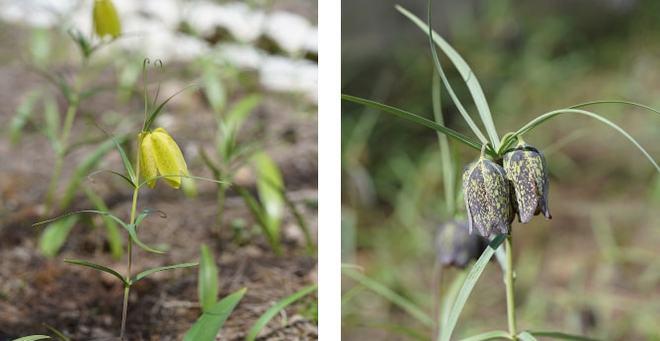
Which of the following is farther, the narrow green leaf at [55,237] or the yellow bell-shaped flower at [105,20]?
the narrow green leaf at [55,237]

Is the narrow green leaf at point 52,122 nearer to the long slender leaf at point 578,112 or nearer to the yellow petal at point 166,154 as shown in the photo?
the yellow petal at point 166,154

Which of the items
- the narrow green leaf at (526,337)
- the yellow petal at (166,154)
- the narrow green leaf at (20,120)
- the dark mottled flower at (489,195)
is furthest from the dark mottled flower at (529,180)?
the narrow green leaf at (20,120)

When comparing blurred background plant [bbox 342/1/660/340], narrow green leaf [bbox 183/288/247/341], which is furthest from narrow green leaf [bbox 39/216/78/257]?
blurred background plant [bbox 342/1/660/340]

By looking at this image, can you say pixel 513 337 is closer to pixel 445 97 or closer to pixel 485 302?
pixel 485 302

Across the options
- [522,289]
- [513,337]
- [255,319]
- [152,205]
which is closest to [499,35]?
[522,289]

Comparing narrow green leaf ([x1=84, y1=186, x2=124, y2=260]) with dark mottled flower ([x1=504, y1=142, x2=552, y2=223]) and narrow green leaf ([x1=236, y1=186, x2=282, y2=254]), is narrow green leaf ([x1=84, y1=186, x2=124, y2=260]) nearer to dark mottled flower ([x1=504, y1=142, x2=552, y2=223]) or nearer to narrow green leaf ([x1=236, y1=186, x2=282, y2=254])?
→ narrow green leaf ([x1=236, y1=186, x2=282, y2=254])
